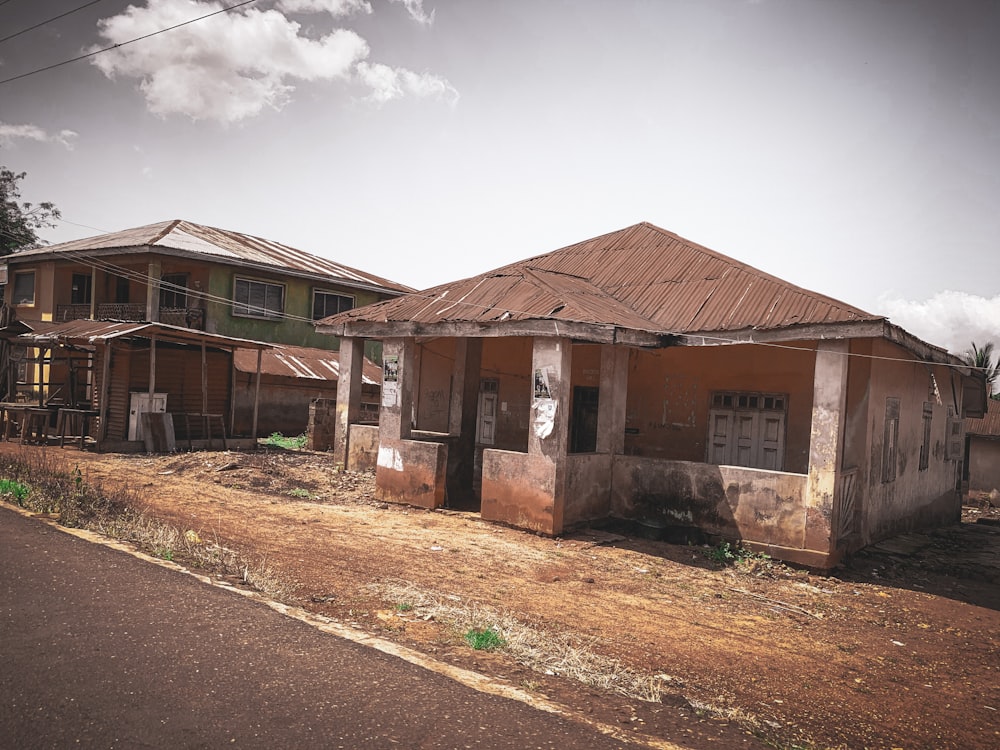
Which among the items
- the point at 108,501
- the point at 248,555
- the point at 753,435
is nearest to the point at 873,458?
the point at 753,435

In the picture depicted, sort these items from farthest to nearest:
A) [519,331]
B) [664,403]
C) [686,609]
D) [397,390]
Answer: [664,403] → [397,390] → [519,331] → [686,609]

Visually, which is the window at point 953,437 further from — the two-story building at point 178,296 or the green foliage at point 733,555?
the two-story building at point 178,296

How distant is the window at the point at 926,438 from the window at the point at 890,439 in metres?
2.30

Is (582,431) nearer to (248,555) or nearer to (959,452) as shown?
(248,555)

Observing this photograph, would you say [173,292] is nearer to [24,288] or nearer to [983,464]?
[24,288]

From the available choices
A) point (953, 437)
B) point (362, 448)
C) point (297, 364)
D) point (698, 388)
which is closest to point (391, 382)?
point (362, 448)

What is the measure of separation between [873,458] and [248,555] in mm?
8954

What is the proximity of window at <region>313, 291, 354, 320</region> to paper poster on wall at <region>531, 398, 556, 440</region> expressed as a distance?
54.3ft

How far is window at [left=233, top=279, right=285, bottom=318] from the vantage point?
22.9m

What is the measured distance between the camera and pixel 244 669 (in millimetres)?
4059

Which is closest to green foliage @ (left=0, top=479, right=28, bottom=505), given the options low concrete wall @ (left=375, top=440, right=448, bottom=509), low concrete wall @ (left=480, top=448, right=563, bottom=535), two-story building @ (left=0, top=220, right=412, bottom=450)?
low concrete wall @ (left=375, top=440, right=448, bottom=509)

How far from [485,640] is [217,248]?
20.8 m

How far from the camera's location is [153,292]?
21.7m

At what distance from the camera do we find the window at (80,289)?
2436 centimetres
